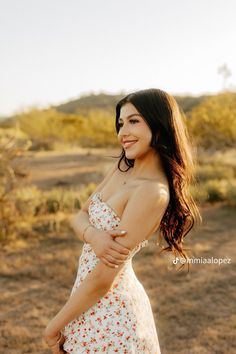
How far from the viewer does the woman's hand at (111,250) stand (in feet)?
5.17

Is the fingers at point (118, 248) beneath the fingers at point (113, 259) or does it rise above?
above

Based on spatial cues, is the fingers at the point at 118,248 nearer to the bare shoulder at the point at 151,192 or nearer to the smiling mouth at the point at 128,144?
the bare shoulder at the point at 151,192

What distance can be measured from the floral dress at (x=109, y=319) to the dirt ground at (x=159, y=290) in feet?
8.69

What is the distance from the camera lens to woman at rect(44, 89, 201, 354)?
1591mm

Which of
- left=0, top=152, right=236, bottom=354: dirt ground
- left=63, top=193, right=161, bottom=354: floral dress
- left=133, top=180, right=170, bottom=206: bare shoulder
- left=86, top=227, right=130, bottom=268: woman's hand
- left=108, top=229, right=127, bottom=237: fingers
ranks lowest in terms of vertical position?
left=0, top=152, right=236, bottom=354: dirt ground

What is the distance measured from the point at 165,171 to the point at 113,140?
73.8ft

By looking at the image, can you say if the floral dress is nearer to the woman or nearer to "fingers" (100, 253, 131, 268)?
the woman

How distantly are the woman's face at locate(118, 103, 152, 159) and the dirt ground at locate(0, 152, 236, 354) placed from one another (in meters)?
2.99

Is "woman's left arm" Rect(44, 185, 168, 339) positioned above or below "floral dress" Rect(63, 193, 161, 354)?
above

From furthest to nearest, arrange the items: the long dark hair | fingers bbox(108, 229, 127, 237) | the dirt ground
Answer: the dirt ground → the long dark hair → fingers bbox(108, 229, 127, 237)

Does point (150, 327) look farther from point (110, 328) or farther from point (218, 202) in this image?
point (218, 202)

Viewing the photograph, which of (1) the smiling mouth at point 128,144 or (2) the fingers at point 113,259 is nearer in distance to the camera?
(2) the fingers at point 113,259

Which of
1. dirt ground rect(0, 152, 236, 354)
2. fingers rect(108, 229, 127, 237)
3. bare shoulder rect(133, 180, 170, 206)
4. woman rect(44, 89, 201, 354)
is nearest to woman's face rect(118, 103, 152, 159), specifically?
woman rect(44, 89, 201, 354)

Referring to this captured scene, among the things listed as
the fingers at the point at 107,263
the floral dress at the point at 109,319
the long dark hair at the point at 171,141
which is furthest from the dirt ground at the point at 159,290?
the fingers at the point at 107,263
